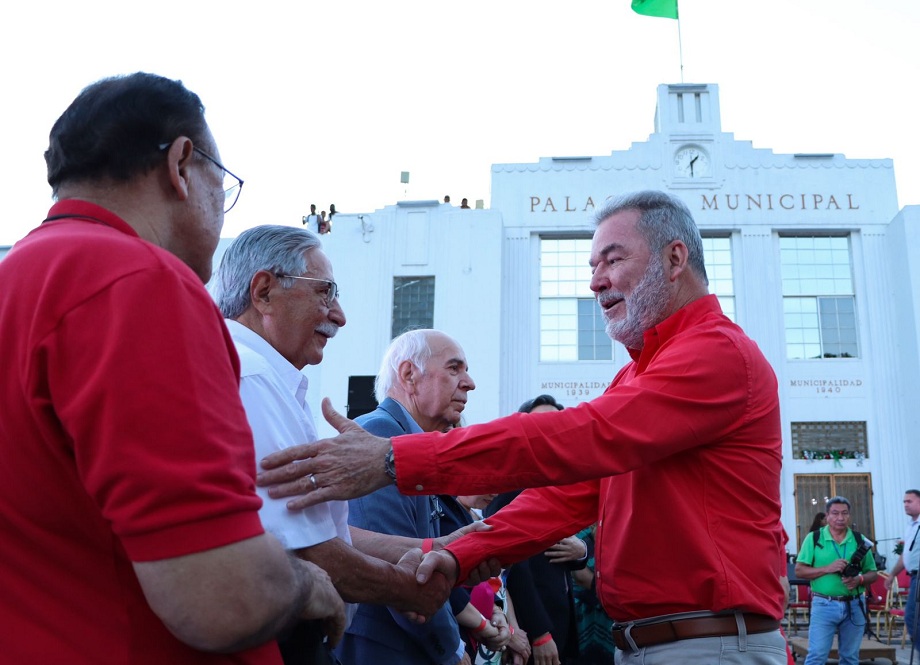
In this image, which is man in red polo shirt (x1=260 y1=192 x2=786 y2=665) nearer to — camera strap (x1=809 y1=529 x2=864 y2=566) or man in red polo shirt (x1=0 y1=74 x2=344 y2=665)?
man in red polo shirt (x1=0 y1=74 x2=344 y2=665)

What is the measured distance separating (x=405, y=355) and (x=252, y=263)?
168 cm

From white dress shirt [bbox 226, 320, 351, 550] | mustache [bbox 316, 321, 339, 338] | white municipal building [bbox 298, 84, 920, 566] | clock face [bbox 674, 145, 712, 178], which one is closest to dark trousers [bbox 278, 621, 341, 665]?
white dress shirt [bbox 226, 320, 351, 550]

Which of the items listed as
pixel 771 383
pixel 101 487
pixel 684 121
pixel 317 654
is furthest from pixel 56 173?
pixel 684 121

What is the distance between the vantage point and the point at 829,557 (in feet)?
31.9

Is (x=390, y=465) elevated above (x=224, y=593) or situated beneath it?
elevated above

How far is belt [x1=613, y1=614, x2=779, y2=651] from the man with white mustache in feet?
2.19

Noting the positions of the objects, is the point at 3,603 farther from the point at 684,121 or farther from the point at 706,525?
the point at 684,121

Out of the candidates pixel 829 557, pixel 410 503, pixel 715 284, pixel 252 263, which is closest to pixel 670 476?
pixel 410 503

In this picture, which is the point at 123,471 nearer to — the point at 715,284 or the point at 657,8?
the point at 715,284

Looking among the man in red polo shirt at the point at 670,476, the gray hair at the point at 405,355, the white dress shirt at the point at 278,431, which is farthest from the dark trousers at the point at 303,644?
the gray hair at the point at 405,355

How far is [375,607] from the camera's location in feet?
10.2

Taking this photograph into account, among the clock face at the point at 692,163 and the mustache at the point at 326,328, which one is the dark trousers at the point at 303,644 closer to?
the mustache at the point at 326,328

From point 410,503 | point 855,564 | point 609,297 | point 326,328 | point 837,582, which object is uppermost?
point 609,297

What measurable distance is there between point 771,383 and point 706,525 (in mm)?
570
